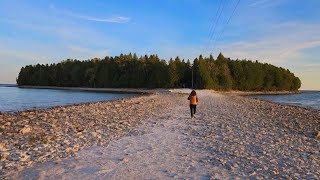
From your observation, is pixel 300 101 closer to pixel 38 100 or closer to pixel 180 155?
pixel 38 100

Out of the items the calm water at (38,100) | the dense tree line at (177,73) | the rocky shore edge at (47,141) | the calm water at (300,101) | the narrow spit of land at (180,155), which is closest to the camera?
the narrow spit of land at (180,155)

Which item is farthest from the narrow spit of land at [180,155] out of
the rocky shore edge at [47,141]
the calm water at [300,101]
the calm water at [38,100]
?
the calm water at [300,101]

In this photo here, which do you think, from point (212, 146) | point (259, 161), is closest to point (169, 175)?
point (259, 161)

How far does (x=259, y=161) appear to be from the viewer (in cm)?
1133

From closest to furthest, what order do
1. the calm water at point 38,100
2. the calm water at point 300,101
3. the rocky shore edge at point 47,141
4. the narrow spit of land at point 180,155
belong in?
the narrow spit of land at point 180,155 < the rocky shore edge at point 47,141 < the calm water at point 38,100 < the calm water at point 300,101

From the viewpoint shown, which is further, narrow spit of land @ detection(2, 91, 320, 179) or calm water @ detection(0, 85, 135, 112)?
calm water @ detection(0, 85, 135, 112)

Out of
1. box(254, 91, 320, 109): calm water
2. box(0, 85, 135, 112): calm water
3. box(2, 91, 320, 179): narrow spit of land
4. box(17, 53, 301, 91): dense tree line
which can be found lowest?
box(254, 91, 320, 109): calm water

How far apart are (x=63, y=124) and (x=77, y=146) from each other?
7.44 meters

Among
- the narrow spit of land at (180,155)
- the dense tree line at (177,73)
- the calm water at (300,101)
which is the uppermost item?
the dense tree line at (177,73)

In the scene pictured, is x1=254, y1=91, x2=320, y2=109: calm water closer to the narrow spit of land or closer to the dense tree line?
the dense tree line

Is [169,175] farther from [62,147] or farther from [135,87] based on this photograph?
[135,87]

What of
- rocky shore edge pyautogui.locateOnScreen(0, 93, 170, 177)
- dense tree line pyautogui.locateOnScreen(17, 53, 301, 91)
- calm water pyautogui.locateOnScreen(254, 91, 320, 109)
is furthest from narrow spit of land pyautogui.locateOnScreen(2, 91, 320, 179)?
dense tree line pyautogui.locateOnScreen(17, 53, 301, 91)

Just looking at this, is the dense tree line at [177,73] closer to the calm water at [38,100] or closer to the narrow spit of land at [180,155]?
the calm water at [38,100]

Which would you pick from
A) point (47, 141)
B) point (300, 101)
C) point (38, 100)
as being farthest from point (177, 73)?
point (47, 141)
